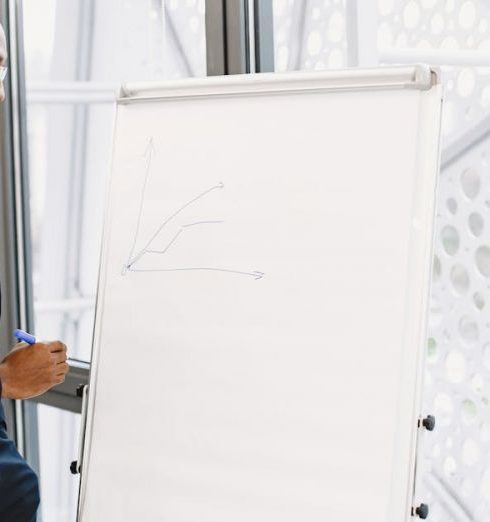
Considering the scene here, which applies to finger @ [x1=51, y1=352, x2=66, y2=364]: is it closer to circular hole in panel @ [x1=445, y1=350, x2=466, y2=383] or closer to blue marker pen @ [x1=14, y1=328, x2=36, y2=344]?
blue marker pen @ [x1=14, y1=328, x2=36, y2=344]

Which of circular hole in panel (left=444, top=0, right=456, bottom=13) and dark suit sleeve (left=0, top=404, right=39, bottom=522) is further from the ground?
circular hole in panel (left=444, top=0, right=456, bottom=13)

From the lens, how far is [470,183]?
5.99ft

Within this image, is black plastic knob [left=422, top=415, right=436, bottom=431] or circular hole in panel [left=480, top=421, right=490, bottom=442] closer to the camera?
black plastic knob [left=422, top=415, right=436, bottom=431]

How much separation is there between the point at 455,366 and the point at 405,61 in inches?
29.1

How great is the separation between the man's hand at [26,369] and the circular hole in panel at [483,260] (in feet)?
3.19

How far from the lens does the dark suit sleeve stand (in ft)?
5.05

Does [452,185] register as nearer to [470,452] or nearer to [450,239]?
[450,239]

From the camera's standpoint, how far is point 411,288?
4.08 feet

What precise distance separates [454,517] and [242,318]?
3.24ft

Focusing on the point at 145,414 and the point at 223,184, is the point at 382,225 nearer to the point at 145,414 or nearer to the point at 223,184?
the point at 223,184

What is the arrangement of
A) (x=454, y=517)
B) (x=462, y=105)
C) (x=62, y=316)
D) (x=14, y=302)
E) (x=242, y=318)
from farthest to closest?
(x=62, y=316) < (x=14, y=302) < (x=454, y=517) < (x=462, y=105) < (x=242, y=318)

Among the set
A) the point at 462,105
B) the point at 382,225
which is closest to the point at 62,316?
the point at 462,105

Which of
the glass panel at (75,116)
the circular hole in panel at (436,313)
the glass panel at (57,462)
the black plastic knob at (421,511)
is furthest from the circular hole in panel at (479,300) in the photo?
the glass panel at (57,462)

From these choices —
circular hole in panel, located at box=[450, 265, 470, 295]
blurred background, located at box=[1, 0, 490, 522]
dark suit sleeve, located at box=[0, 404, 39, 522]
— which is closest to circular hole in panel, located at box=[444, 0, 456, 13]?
blurred background, located at box=[1, 0, 490, 522]
